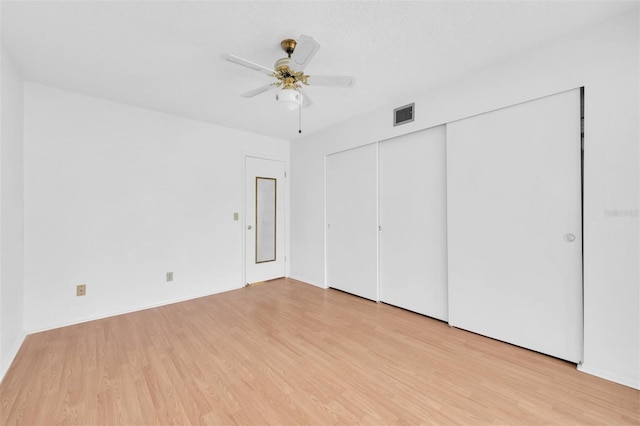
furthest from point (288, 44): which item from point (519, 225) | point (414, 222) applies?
point (519, 225)

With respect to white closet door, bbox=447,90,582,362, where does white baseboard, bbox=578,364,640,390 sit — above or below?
below

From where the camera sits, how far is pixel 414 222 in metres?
3.18

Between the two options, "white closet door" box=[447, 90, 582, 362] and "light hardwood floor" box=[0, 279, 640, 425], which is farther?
"white closet door" box=[447, 90, 582, 362]

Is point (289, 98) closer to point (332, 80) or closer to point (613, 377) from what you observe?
point (332, 80)

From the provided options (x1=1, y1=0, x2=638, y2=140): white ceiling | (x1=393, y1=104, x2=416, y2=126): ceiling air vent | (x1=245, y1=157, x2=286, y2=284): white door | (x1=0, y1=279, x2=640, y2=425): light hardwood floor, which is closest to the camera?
(x1=0, y1=279, x2=640, y2=425): light hardwood floor

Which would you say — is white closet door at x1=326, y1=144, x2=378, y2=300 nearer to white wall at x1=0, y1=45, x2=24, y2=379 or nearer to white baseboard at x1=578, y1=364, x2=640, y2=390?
white baseboard at x1=578, y1=364, x2=640, y2=390

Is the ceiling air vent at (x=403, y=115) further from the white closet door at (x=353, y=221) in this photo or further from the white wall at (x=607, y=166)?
the white wall at (x=607, y=166)

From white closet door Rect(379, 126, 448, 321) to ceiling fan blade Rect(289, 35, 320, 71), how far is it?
1773 millimetres

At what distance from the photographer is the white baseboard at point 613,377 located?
1.80 meters

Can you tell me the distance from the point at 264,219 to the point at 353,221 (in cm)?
159

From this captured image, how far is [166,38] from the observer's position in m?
2.03

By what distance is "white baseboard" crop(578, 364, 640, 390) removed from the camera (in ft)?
5.91

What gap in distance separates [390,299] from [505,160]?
2.03 metres

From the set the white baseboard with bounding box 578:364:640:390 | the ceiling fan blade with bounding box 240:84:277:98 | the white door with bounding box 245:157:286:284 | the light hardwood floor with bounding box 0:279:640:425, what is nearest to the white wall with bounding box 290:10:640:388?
the white baseboard with bounding box 578:364:640:390
